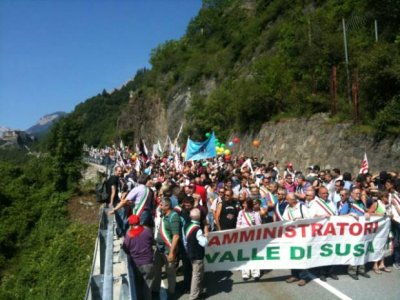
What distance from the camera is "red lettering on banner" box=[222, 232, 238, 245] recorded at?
8.66 metres

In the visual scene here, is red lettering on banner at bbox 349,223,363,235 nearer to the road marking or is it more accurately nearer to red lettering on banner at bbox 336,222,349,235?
red lettering on banner at bbox 336,222,349,235

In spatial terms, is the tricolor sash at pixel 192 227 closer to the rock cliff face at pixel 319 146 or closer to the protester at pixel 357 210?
the protester at pixel 357 210

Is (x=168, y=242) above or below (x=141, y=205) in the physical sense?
below

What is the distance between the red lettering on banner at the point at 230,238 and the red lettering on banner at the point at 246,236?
12 cm

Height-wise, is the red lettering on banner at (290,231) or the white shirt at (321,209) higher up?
the white shirt at (321,209)

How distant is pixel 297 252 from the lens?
862cm

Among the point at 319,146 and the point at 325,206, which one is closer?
the point at 325,206

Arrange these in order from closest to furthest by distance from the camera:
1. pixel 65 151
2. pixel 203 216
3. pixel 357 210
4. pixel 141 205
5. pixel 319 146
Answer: pixel 203 216 → pixel 357 210 → pixel 141 205 → pixel 319 146 → pixel 65 151

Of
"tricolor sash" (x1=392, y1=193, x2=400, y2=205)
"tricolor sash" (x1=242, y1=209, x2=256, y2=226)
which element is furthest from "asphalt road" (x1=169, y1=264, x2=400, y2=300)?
"tricolor sash" (x1=392, y1=193, x2=400, y2=205)

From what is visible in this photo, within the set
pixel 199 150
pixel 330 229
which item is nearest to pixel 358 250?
pixel 330 229

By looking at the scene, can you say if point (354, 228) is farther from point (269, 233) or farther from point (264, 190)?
point (264, 190)

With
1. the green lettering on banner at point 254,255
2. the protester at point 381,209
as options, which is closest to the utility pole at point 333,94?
the protester at point 381,209

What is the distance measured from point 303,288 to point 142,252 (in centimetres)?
310

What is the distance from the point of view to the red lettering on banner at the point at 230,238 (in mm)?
8656
